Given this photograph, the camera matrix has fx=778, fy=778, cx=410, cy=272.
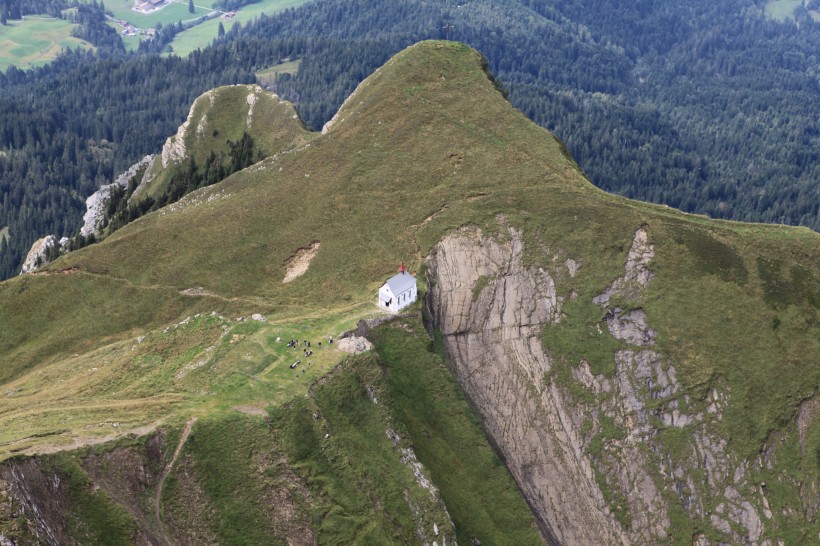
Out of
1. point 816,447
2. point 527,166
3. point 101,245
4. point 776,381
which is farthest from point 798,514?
point 101,245

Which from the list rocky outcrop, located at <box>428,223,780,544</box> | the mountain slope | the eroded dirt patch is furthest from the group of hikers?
the eroded dirt patch

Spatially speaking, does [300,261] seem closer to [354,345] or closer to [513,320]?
[354,345]

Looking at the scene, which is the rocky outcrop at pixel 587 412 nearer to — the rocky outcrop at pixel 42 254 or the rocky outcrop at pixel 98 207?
the rocky outcrop at pixel 42 254

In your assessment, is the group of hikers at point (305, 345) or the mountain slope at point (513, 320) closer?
the group of hikers at point (305, 345)

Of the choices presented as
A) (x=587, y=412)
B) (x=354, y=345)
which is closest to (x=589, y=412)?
(x=587, y=412)

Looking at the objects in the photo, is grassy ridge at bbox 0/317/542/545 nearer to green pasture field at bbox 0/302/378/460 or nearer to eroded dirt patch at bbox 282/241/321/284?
green pasture field at bbox 0/302/378/460

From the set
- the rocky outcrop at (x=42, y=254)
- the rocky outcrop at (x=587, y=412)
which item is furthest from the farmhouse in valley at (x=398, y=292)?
the rocky outcrop at (x=42, y=254)
